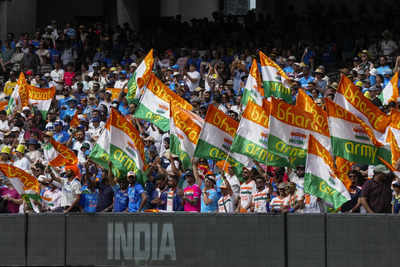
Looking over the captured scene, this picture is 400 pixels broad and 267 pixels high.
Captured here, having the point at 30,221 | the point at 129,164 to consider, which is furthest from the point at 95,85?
the point at 30,221

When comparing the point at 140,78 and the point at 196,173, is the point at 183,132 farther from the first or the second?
the point at 140,78

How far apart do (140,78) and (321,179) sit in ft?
24.6

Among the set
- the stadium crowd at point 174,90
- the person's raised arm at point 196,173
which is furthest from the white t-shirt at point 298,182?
the person's raised arm at point 196,173

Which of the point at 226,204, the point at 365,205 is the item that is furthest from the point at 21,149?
the point at 365,205

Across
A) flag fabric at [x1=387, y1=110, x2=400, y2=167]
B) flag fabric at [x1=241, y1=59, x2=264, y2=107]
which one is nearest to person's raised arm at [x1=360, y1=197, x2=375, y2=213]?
flag fabric at [x1=387, y1=110, x2=400, y2=167]

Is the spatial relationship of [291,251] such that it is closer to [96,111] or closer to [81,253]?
[81,253]

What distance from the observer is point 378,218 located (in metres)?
11.9

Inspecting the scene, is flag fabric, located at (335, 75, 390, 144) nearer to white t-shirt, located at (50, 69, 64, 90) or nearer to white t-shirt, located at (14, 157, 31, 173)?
white t-shirt, located at (14, 157, 31, 173)

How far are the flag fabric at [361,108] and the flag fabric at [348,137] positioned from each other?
0.57 metres

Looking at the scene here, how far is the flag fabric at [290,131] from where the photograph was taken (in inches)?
553

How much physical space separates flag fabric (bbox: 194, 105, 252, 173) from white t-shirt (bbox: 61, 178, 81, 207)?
2324 millimetres

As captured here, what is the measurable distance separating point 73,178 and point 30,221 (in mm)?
2414

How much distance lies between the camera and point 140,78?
19.9 metres

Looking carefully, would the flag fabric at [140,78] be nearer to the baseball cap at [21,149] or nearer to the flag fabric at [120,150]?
the baseball cap at [21,149]
